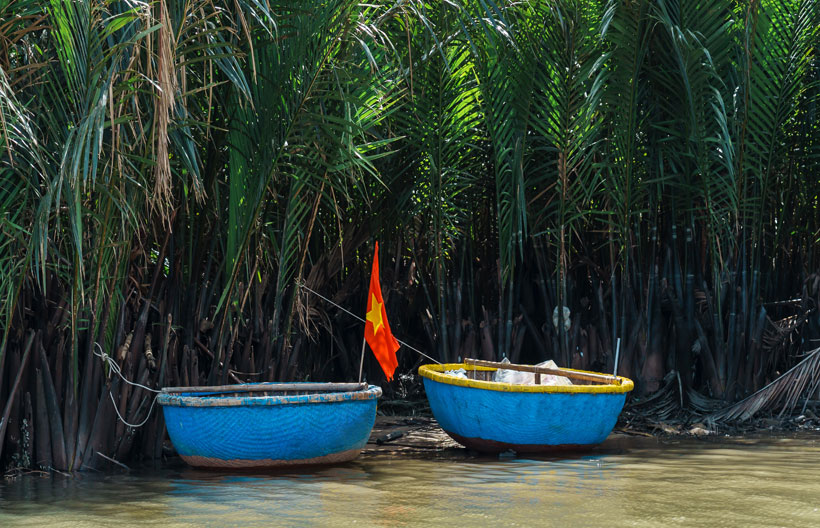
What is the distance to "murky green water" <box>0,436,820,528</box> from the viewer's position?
486cm

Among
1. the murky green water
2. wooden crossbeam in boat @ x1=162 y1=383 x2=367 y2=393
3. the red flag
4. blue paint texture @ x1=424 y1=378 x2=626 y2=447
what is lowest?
the murky green water

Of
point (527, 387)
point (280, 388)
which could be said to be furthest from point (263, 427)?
point (527, 387)

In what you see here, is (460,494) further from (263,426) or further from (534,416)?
(534,416)

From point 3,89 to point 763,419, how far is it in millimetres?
6534

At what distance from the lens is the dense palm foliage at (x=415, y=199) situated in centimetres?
591

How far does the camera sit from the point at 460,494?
5578 mm

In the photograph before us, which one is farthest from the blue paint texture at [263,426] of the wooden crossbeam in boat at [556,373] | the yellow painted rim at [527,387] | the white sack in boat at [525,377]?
the white sack in boat at [525,377]

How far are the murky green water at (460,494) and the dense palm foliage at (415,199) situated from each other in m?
0.71

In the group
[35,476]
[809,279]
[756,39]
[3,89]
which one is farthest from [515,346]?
[3,89]

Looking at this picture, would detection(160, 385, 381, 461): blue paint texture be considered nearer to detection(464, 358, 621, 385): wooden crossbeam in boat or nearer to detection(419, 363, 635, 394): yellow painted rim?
detection(419, 363, 635, 394): yellow painted rim

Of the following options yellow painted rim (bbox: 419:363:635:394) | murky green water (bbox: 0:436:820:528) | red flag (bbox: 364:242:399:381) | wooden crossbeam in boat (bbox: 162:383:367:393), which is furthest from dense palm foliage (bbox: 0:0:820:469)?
yellow painted rim (bbox: 419:363:635:394)

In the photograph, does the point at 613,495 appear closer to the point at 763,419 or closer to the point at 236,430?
the point at 236,430

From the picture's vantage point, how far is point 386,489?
5777mm

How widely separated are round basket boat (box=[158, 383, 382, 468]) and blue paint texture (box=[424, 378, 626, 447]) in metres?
0.86
